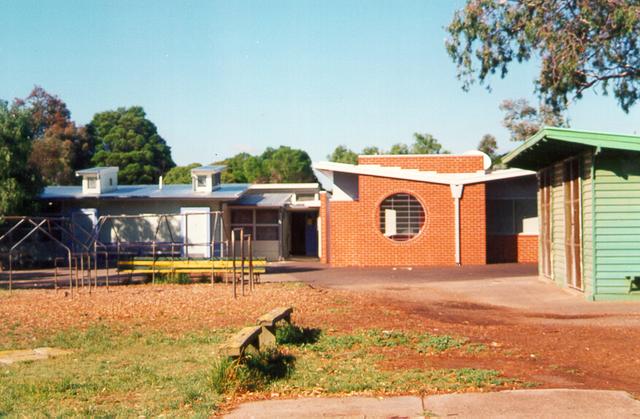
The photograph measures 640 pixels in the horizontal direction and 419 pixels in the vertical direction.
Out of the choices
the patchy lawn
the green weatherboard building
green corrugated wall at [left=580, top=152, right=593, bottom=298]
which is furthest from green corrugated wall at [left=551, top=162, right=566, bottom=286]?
the patchy lawn

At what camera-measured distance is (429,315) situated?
1445 centimetres

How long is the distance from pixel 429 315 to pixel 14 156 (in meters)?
18.8

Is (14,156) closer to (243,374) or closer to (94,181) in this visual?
(94,181)

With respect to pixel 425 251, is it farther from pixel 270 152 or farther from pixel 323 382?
pixel 270 152

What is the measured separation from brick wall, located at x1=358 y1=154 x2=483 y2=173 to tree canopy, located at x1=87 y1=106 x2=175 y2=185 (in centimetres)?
3516

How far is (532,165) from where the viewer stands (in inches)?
823

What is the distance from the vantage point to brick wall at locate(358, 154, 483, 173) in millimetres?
30297

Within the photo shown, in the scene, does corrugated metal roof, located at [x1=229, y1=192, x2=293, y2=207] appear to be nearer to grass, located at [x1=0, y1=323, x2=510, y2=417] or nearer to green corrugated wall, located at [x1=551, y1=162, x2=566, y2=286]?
green corrugated wall, located at [x1=551, y1=162, x2=566, y2=286]

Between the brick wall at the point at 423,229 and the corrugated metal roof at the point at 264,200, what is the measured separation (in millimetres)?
4428

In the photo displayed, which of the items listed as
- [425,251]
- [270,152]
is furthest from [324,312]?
[270,152]

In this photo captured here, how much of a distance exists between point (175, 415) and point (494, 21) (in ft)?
78.5

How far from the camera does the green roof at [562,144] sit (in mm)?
14719

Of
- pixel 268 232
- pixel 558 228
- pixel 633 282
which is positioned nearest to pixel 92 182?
pixel 268 232

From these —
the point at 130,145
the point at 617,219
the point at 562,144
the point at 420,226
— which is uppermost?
the point at 130,145
